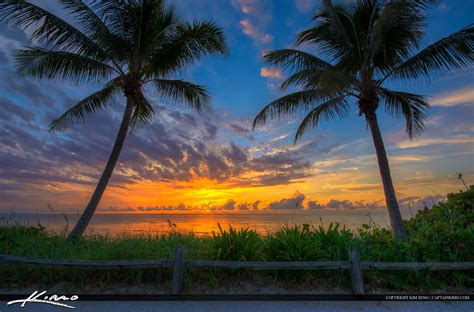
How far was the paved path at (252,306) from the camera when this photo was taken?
A: 4.07 m

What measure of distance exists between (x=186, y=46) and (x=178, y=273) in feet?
24.2

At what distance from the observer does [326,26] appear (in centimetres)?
977

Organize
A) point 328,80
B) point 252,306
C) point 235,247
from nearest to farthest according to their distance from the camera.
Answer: point 252,306 < point 235,247 < point 328,80

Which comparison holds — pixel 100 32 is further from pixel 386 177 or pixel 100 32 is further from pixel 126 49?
pixel 386 177

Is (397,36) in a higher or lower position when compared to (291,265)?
higher

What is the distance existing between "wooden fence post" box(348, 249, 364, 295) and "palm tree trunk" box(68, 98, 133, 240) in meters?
6.72

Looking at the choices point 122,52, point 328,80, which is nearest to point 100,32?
point 122,52

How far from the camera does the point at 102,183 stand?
8.01 metres

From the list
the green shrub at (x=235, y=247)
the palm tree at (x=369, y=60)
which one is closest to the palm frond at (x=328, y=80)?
the palm tree at (x=369, y=60)

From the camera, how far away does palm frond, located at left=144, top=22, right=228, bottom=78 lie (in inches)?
351

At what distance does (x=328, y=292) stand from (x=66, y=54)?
9168 mm

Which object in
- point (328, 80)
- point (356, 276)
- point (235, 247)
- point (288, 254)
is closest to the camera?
point (356, 276)

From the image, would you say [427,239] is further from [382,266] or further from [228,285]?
[228,285]

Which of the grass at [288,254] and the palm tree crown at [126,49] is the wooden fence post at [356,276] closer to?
the grass at [288,254]
